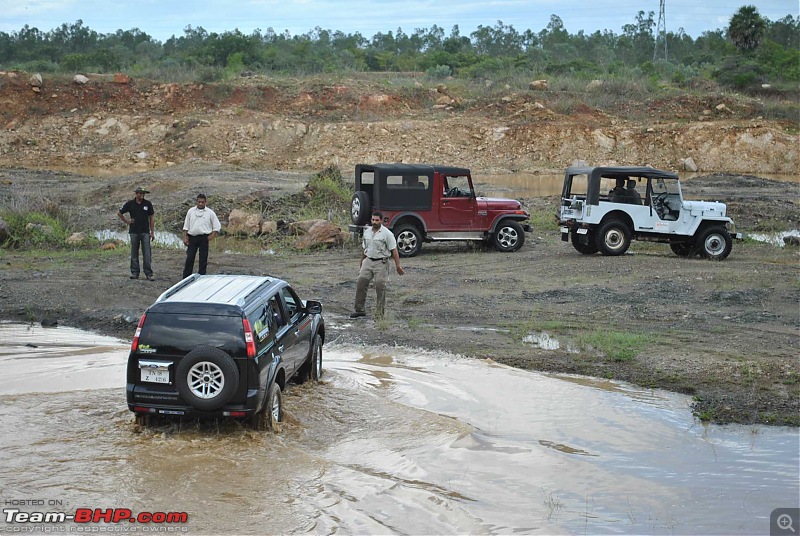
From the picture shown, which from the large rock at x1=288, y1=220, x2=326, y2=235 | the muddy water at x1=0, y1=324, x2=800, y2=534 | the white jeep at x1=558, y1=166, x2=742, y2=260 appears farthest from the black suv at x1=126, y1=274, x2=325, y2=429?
the large rock at x1=288, y1=220, x2=326, y2=235

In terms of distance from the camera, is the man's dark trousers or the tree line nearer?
the man's dark trousers

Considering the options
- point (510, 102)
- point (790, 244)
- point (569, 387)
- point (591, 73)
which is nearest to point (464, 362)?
point (569, 387)

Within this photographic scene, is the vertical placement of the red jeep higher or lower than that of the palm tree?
lower

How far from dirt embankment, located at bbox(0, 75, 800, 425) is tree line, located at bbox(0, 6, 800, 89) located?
21.7ft

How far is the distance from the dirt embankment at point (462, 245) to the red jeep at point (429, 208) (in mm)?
584

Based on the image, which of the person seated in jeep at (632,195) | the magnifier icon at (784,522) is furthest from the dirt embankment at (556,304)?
the magnifier icon at (784,522)

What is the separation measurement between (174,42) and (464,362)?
84.8 meters

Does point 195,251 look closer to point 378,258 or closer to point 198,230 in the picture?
point 198,230

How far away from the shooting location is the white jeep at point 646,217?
18.9 meters

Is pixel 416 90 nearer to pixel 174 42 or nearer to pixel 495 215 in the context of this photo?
pixel 495 215

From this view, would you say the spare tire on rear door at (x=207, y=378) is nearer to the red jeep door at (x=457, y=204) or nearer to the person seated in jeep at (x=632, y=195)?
the red jeep door at (x=457, y=204)

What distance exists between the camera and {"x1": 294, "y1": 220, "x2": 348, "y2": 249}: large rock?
20656 millimetres

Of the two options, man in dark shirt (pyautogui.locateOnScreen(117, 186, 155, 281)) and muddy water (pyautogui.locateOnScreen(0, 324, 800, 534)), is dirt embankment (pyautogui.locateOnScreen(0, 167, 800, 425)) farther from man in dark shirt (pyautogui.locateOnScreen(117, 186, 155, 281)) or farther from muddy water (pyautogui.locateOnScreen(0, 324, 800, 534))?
muddy water (pyautogui.locateOnScreen(0, 324, 800, 534))

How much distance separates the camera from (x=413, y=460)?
822 cm
